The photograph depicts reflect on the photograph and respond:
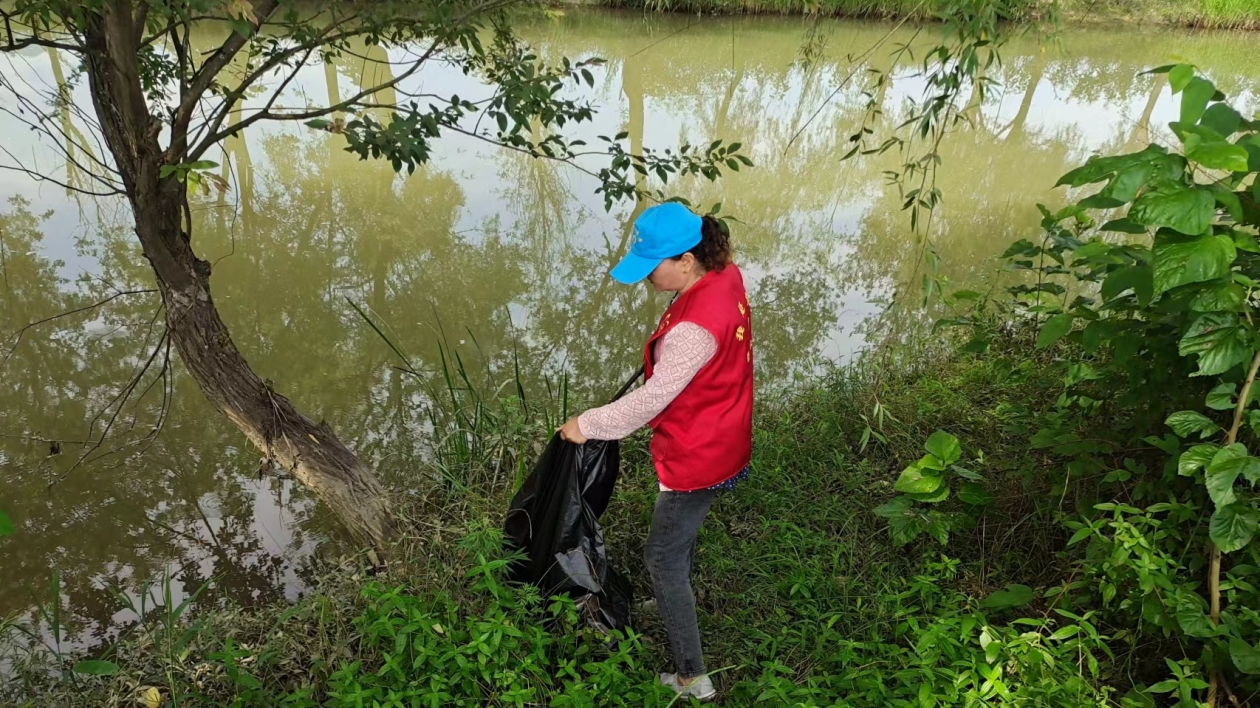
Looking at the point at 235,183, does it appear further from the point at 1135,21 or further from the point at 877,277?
the point at 1135,21

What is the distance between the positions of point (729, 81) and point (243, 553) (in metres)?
8.62

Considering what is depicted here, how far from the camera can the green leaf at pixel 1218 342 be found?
4.79 ft

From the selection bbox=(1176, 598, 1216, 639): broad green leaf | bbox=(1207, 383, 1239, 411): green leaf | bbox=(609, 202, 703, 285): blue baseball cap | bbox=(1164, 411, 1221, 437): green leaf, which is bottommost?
bbox=(1176, 598, 1216, 639): broad green leaf

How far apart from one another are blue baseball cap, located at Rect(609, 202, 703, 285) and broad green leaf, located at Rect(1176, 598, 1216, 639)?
1471 mm

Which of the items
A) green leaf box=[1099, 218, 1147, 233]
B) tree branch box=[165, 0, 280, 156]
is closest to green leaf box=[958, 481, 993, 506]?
green leaf box=[1099, 218, 1147, 233]

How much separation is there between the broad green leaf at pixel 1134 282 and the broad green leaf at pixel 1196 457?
1.15 ft

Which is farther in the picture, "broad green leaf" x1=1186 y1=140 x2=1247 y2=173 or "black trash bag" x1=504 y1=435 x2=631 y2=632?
"black trash bag" x1=504 y1=435 x2=631 y2=632

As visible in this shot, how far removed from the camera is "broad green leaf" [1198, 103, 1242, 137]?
1385 millimetres

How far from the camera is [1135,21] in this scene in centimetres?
1512

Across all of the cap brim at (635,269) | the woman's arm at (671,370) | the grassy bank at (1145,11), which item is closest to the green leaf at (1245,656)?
the woman's arm at (671,370)

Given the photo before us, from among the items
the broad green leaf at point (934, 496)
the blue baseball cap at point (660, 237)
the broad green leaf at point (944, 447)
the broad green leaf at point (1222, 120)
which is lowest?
the broad green leaf at point (934, 496)

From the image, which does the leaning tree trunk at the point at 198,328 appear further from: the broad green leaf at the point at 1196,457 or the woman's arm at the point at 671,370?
the broad green leaf at the point at 1196,457

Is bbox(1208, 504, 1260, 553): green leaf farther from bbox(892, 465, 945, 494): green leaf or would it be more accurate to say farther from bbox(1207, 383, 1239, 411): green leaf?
bbox(892, 465, 945, 494): green leaf

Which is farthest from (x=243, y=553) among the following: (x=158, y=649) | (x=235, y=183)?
(x=235, y=183)
